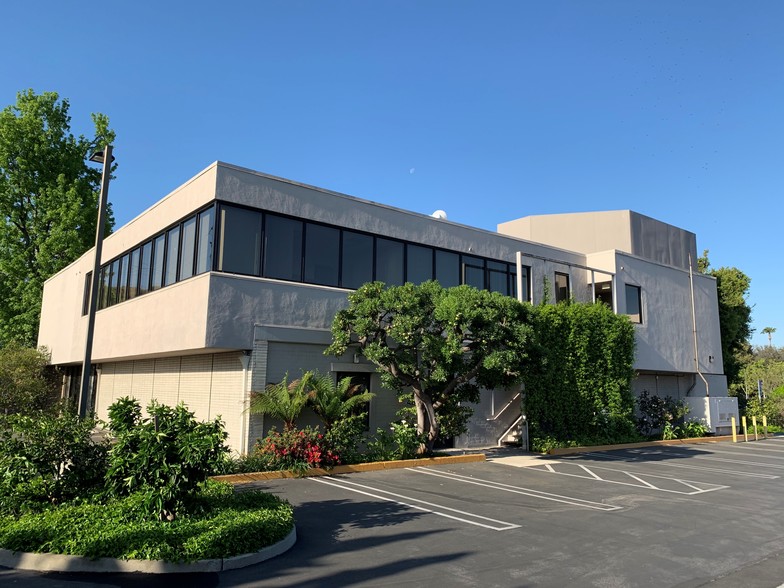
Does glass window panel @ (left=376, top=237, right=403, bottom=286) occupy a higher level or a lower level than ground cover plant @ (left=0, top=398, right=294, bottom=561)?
higher

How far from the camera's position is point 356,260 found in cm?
1716

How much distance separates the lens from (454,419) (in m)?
16.6

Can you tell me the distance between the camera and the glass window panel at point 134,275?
19547 millimetres

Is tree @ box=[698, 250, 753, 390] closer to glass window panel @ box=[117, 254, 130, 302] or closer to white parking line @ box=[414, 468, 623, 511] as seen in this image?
white parking line @ box=[414, 468, 623, 511]

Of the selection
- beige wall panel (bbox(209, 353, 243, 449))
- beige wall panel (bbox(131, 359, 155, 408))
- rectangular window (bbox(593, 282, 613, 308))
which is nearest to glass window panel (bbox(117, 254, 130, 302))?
beige wall panel (bbox(131, 359, 155, 408))

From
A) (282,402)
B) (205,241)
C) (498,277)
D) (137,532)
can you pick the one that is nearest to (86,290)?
(205,241)

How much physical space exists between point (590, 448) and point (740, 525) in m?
11.0

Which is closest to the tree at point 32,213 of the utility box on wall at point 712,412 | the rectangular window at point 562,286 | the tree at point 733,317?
the rectangular window at point 562,286

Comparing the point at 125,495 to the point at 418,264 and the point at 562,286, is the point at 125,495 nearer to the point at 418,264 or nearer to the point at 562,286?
the point at 418,264

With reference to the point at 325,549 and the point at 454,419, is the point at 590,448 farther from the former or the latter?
the point at 325,549

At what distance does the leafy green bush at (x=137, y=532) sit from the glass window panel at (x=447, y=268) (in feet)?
39.9

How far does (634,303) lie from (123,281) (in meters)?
21.2

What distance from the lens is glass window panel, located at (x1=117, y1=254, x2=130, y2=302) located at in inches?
809

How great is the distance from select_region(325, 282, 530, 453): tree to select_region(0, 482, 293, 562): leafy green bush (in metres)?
7.03
